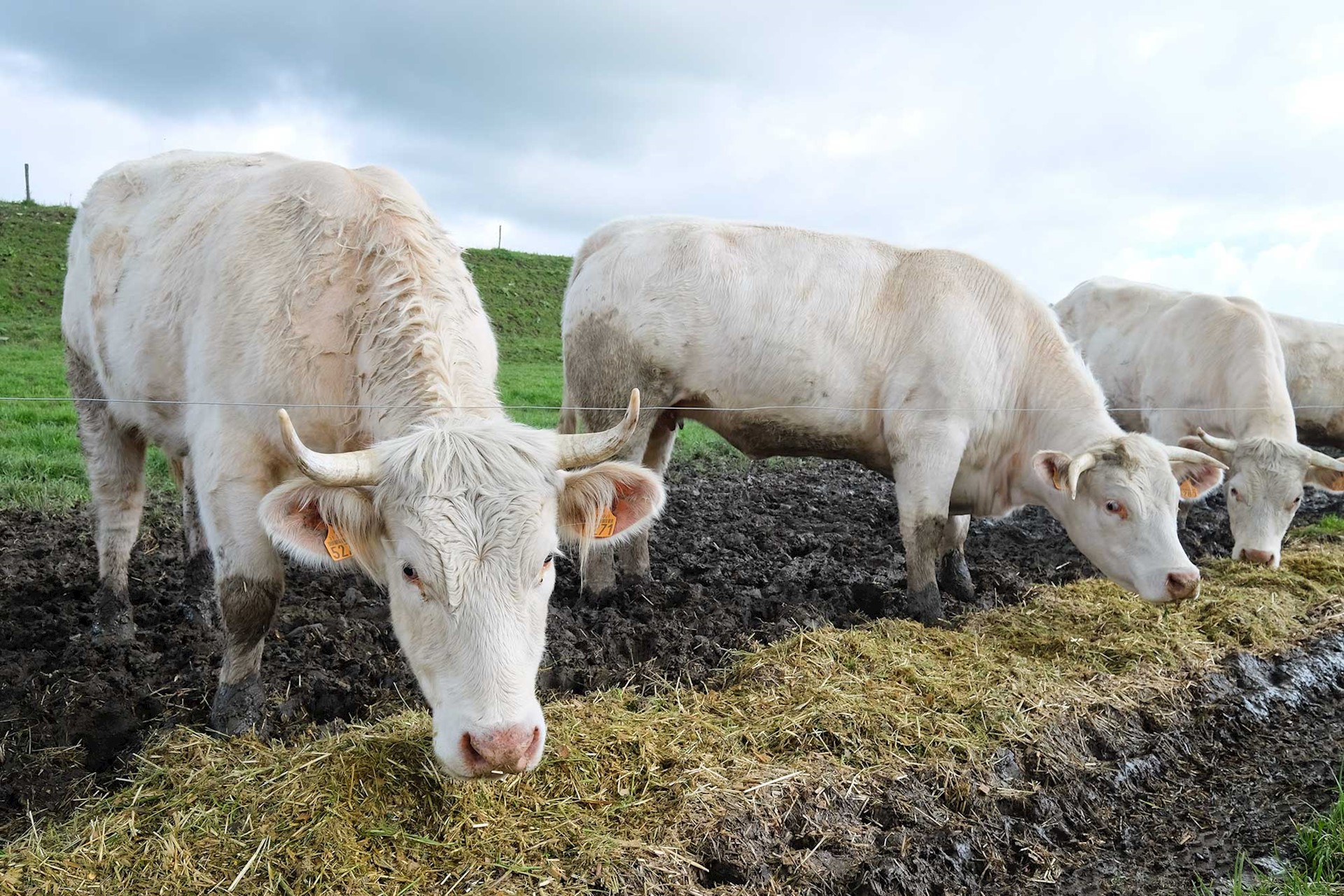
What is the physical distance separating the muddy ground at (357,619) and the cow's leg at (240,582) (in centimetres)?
20

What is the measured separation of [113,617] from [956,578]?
18.3ft

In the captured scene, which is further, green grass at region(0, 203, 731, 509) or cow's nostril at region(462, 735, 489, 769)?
green grass at region(0, 203, 731, 509)

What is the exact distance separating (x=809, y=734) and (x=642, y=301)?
11.4ft

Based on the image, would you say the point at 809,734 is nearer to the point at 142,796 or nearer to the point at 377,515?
the point at 377,515

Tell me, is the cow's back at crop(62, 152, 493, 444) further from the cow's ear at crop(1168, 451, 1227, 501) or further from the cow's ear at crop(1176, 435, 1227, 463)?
the cow's ear at crop(1176, 435, 1227, 463)

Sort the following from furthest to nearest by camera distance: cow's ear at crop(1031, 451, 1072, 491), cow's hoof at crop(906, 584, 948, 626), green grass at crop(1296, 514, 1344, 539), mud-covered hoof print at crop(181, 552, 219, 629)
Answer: green grass at crop(1296, 514, 1344, 539), cow's hoof at crop(906, 584, 948, 626), cow's ear at crop(1031, 451, 1072, 491), mud-covered hoof print at crop(181, 552, 219, 629)

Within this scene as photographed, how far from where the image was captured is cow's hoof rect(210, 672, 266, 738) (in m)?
4.03

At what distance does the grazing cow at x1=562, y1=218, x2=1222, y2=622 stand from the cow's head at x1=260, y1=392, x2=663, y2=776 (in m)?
3.12

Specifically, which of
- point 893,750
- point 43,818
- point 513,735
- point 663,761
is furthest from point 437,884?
point 893,750

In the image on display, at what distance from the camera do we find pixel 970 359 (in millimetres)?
6457

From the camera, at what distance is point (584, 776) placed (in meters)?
3.49

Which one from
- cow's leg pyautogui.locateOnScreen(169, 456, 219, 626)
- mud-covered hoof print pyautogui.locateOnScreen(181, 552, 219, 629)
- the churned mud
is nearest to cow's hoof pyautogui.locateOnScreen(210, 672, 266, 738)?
mud-covered hoof print pyautogui.locateOnScreen(181, 552, 219, 629)

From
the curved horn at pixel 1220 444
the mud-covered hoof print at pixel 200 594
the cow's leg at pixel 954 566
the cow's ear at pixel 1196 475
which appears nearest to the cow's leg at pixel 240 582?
the mud-covered hoof print at pixel 200 594

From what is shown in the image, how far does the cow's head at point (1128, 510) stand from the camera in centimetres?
561
